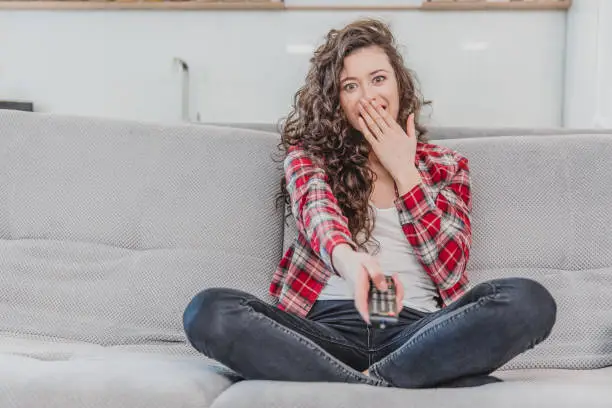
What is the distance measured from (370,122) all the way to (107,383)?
29.7 inches

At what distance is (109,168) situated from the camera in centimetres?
183

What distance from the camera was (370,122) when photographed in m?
1.62

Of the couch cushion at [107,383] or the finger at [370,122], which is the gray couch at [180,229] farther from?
the finger at [370,122]

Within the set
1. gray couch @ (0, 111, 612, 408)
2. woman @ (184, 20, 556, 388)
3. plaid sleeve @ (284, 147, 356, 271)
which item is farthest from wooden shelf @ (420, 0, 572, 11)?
plaid sleeve @ (284, 147, 356, 271)

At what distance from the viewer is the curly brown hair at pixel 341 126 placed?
5.20ft

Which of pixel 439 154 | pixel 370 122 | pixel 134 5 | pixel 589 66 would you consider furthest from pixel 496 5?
pixel 370 122

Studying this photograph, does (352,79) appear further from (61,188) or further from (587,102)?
(587,102)

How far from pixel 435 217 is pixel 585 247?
38 centimetres

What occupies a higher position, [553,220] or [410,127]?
[410,127]

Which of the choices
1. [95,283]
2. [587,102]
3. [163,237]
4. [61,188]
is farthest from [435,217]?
[587,102]

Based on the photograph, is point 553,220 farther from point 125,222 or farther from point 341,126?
point 125,222

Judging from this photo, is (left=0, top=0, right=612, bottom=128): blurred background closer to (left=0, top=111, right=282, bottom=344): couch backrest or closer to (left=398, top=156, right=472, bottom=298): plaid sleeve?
(left=0, top=111, right=282, bottom=344): couch backrest

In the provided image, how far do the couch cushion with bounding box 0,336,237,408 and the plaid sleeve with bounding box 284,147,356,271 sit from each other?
275 millimetres

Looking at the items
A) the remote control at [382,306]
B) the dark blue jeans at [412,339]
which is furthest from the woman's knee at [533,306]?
the remote control at [382,306]
